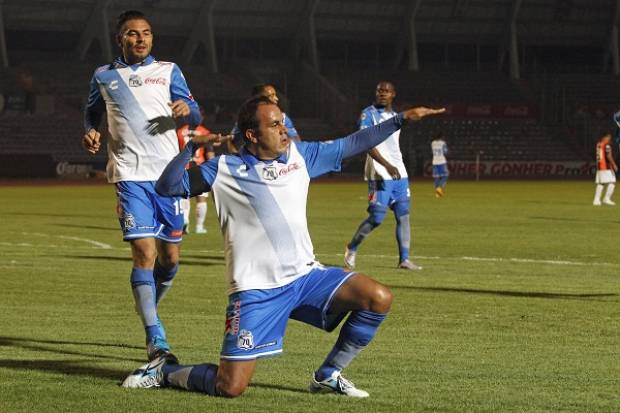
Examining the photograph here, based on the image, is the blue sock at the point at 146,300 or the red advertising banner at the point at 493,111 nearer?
the blue sock at the point at 146,300

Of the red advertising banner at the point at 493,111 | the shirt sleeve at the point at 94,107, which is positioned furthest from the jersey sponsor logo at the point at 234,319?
the red advertising banner at the point at 493,111

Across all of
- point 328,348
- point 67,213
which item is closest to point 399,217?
point 328,348

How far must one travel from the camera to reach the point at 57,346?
9.61 meters

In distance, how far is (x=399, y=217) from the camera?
1670 cm

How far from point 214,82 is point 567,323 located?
55524mm

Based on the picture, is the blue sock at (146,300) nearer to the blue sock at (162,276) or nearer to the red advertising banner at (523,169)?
the blue sock at (162,276)

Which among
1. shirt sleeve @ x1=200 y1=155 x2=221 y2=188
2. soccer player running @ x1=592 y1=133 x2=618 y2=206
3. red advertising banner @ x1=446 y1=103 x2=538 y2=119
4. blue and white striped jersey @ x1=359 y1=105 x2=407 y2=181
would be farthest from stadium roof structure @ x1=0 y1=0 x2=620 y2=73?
shirt sleeve @ x1=200 y1=155 x2=221 y2=188

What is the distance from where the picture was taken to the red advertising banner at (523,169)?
6128cm

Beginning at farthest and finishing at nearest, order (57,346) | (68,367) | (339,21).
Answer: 1. (339,21)
2. (57,346)
3. (68,367)

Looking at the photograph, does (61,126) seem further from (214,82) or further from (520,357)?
(520,357)

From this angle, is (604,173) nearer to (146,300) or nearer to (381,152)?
(381,152)

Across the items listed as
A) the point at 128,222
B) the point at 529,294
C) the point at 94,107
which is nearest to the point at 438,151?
the point at 529,294

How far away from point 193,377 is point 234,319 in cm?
50

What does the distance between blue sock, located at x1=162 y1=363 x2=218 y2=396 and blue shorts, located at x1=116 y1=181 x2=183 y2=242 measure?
1.53 meters
